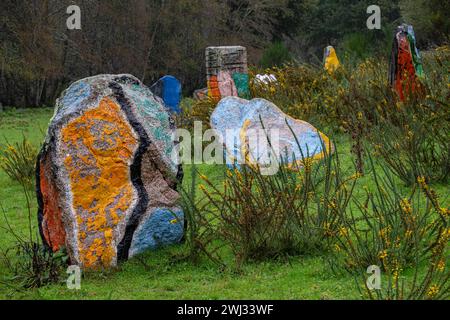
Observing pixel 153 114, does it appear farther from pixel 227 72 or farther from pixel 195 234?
pixel 227 72

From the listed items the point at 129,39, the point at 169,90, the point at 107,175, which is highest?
the point at 129,39

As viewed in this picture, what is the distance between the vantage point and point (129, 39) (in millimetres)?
25578

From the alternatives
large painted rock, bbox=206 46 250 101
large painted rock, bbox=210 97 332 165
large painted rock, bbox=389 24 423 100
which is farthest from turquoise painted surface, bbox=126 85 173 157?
large painted rock, bbox=206 46 250 101

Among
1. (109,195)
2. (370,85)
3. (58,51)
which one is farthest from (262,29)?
(109,195)

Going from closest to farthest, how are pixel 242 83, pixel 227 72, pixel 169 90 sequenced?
pixel 242 83 → pixel 227 72 → pixel 169 90

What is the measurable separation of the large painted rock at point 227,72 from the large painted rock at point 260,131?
2.75 m

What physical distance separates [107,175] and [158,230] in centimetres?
55

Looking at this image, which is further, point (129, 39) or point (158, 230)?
point (129, 39)

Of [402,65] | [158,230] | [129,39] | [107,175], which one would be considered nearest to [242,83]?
[402,65]

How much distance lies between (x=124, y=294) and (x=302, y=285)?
3.42ft

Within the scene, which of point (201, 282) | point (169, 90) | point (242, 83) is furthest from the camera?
point (169, 90)

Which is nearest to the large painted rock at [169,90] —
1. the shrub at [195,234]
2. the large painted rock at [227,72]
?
the large painted rock at [227,72]
